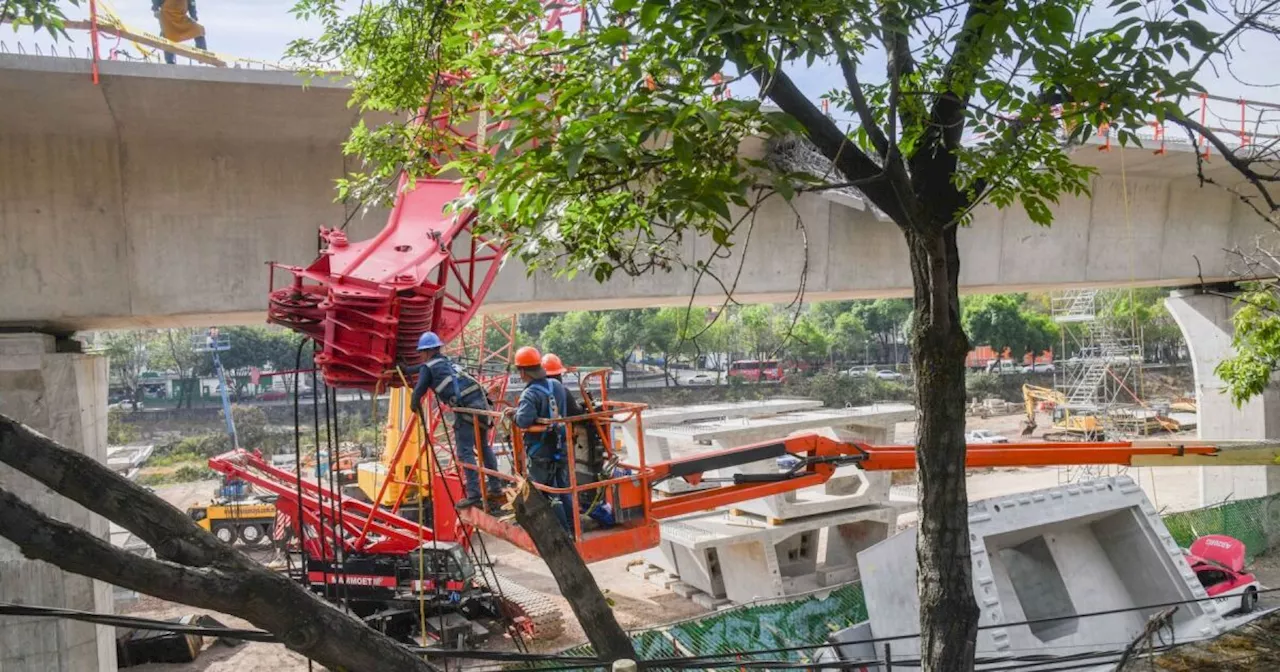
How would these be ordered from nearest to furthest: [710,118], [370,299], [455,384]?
1. [710,118]
2. [370,299]
3. [455,384]

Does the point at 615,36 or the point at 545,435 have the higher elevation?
the point at 615,36

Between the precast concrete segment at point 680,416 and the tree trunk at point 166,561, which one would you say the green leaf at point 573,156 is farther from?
the precast concrete segment at point 680,416

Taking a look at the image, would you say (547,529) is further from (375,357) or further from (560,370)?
(560,370)

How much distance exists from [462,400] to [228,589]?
5.49 m

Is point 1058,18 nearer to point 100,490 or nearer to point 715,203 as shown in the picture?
point 715,203

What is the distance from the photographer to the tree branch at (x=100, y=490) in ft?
10.7

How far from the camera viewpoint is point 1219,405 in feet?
59.1

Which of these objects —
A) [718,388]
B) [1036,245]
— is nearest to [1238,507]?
[1036,245]

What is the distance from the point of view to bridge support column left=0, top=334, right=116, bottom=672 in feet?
28.4

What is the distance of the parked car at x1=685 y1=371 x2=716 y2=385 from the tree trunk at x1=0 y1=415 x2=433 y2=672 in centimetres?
5768

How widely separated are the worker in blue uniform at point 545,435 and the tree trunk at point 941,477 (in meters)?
4.01

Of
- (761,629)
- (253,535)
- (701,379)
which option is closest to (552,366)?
(761,629)

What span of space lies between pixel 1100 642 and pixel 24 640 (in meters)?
9.65

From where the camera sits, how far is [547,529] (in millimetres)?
4023
